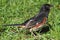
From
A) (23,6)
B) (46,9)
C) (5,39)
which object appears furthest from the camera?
(23,6)

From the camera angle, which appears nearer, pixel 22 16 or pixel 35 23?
pixel 35 23

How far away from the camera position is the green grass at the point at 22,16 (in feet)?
26.3

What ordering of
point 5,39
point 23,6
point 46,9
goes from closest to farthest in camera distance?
point 5,39 < point 46,9 < point 23,6

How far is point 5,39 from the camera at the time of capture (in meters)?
7.88

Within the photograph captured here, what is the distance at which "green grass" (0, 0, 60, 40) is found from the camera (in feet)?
26.3

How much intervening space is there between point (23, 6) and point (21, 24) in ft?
5.21

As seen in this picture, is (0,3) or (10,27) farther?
(0,3)

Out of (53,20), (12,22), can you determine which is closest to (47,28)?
(53,20)

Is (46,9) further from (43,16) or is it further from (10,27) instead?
(10,27)

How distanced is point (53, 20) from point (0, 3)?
6.51 ft

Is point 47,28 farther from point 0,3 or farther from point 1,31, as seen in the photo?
point 0,3

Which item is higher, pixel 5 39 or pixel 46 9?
pixel 46 9

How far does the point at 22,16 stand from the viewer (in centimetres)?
922

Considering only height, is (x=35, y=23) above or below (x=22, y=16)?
above
